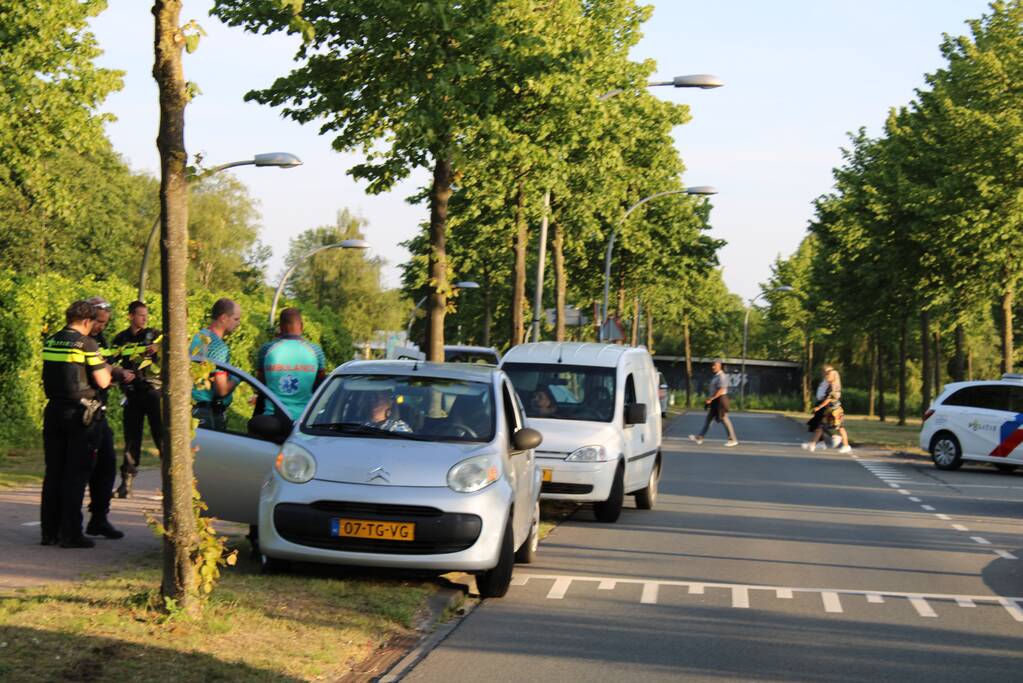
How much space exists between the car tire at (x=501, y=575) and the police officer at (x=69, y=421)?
3014mm

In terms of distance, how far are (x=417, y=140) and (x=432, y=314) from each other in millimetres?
2354

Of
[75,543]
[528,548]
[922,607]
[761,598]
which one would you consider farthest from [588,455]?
[75,543]

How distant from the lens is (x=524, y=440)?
10.4m

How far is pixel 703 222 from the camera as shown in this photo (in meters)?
50.2

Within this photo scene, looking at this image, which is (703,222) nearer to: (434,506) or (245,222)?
(245,222)

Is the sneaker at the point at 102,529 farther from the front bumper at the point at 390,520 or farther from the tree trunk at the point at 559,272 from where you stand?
the tree trunk at the point at 559,272

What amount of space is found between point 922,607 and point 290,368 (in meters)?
5.03

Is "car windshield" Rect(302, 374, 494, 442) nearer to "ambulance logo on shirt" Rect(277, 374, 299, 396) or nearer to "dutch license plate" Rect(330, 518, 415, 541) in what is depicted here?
"ambulance logo on shirt" Rect(277, 374, 299, 396)

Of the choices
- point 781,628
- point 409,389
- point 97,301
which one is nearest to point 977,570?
point 781,628

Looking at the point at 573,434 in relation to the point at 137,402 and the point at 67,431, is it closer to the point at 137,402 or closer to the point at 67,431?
the point at 137,402

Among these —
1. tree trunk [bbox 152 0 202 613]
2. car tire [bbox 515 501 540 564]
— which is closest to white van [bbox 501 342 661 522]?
car tire [bbox 515 501 540 564]

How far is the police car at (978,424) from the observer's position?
26219 mm

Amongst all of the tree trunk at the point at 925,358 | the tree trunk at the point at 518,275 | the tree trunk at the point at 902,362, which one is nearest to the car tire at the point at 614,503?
the tree trunk at the point at 518,275

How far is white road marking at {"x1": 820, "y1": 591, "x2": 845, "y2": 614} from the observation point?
9.68m
